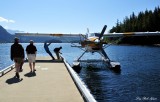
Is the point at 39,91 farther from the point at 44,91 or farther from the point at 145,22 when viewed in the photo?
the point at 145,22

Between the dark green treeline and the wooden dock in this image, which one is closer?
the wooden dock

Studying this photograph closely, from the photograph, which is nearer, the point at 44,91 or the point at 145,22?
the point at 44,91

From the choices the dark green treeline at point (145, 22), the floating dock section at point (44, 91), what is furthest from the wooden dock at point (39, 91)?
the dark green treeline at point (145, 22)

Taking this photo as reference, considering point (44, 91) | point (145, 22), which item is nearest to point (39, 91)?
point (44, 91)

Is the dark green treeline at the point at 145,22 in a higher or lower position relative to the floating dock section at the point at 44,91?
higher

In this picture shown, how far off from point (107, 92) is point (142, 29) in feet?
378

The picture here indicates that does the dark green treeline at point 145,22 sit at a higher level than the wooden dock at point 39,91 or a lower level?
higher

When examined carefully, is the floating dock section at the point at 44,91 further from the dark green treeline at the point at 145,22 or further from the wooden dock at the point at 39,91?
the dark green treeline at the point at 145,22

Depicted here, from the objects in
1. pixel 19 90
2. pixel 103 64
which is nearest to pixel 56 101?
pixel 19 90

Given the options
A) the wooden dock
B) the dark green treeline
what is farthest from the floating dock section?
the dark green treeline

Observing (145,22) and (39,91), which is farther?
(145,22)

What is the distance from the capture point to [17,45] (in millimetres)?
14875

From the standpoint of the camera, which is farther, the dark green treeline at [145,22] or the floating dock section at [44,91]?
the dark green treeline at [145,22]

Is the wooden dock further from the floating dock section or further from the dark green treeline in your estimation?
the dark green treeline
